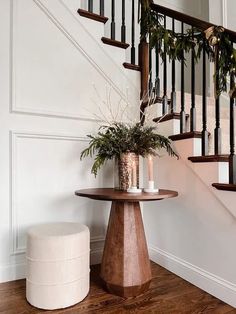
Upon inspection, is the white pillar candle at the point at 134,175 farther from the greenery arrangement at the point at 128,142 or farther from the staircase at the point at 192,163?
the staircase at the point at 192,163

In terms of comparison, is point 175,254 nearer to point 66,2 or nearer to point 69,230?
point 69,230

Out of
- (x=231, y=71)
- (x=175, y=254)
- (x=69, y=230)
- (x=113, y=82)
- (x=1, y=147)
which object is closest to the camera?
(x=231, y=71)

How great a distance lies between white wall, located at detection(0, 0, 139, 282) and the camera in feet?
6.07

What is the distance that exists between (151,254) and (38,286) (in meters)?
1.07

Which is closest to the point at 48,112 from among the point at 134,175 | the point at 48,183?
→ the point at 48,183

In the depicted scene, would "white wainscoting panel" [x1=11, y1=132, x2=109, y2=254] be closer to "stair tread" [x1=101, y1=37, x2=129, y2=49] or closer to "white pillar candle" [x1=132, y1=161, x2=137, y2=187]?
"white pillar candle" [x1=132, y1=161, x2=137, y2=187]

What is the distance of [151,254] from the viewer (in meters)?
2.27

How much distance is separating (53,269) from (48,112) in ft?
3.57

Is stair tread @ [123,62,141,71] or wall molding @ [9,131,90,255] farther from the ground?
stair tread @ [123,62,141,71]

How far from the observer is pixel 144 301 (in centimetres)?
159

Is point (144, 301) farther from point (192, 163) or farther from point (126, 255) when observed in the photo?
point (192, 163)

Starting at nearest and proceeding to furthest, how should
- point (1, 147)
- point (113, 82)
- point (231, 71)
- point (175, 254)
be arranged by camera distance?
point (231, 71)
point (1, 147)
point (175, 254)
point (113, 82)

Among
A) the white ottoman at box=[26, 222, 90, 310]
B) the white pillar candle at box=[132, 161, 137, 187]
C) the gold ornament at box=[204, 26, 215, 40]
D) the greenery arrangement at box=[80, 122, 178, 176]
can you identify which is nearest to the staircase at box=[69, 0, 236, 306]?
the gold ornament at box=[204, 26, 215, 40]

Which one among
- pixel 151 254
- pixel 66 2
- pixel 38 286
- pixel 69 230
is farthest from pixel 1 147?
pixel 151 254
